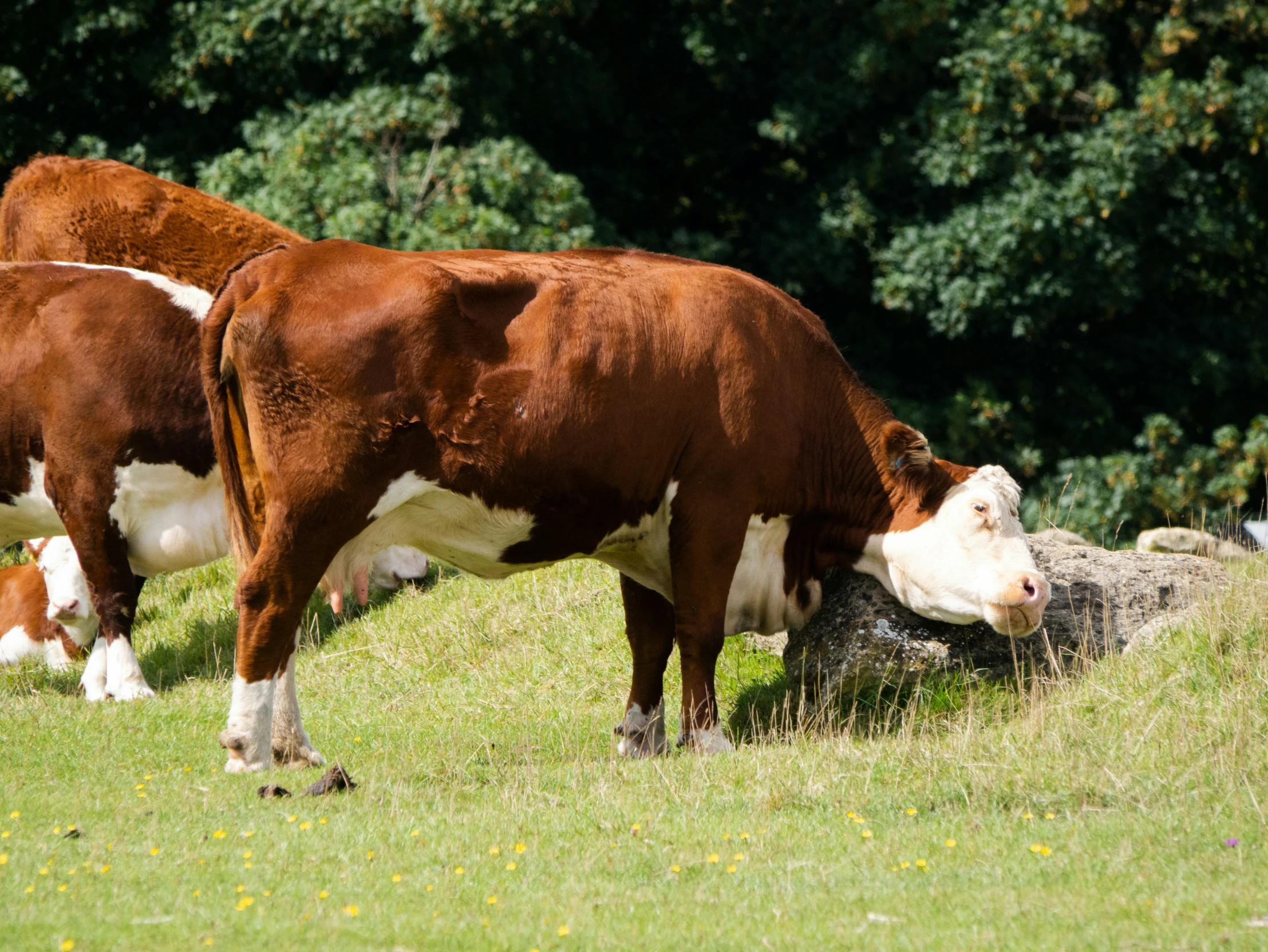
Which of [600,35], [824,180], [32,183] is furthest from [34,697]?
[600,35]

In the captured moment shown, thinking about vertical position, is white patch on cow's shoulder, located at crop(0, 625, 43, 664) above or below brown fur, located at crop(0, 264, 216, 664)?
below

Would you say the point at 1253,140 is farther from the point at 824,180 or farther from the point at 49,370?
the point at 49,370

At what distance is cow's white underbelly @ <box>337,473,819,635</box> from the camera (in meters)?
6.50

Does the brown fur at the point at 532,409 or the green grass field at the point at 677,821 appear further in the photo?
the brown fur at the point at 532,409

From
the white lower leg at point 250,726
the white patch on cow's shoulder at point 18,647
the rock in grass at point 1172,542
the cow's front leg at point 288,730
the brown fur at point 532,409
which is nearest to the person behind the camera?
the brown fur at point 532,409

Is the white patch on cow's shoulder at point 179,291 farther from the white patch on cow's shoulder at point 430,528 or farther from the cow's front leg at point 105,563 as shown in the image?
the white patch on cow's shoulder at point 430,528

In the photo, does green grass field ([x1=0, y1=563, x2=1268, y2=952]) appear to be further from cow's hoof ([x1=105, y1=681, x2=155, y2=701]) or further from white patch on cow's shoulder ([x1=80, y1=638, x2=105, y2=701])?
white patch on cow's shoulder ([x1=80, y1=638, x2=105, y2=701])

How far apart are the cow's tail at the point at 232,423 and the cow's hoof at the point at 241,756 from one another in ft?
2.46

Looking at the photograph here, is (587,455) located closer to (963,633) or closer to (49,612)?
(963,633)

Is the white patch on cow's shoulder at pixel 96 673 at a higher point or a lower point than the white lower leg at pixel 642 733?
lower

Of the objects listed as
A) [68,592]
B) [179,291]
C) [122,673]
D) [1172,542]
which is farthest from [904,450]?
[1172,542]

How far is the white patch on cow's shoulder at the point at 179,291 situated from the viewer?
894 cm

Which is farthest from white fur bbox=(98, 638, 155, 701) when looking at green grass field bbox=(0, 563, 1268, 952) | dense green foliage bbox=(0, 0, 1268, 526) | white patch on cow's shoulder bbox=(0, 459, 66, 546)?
dense green foliage bbox=(0, 0, 1268, 526)

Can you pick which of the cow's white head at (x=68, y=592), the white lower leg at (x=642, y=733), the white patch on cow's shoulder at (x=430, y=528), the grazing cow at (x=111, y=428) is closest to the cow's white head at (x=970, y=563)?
the white lower leg at (x=642, y=733)
